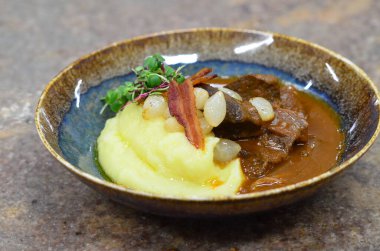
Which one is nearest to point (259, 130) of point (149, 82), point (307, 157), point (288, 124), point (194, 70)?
point (288, 124)

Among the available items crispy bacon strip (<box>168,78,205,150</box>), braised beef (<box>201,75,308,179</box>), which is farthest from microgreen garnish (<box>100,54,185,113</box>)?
braised beef (<box>201,75,308,179</box>)

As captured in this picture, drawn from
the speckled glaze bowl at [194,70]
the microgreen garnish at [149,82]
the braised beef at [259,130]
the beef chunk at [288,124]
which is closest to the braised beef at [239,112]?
the braised beef at [259,130]

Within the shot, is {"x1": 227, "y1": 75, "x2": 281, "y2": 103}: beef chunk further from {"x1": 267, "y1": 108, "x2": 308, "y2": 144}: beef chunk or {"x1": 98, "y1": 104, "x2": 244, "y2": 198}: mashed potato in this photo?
{"x1": 98, "y1": 104, "x2": 244, "y2": 198}: mashed potato

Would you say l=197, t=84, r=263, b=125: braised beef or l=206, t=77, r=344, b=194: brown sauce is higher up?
l=197, t=84, r=263, b=125: braised beef

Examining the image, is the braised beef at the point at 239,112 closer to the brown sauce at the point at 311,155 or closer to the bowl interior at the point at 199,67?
the brown sauce at the point at 311,155

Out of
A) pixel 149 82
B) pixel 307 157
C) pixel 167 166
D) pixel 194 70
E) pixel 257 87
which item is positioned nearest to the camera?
pixel 167 166

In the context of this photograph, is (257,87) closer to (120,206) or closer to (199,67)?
(199,67)

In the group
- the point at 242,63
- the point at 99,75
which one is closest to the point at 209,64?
the point at 242,63
